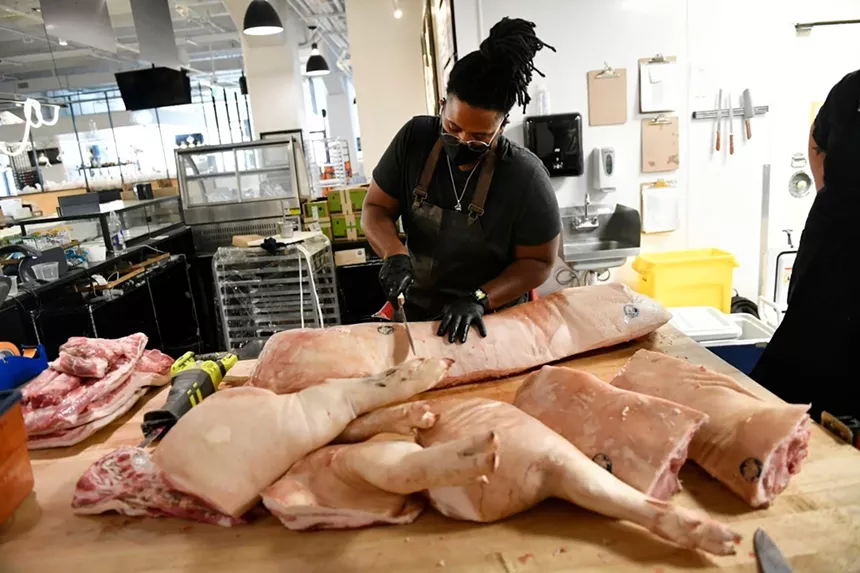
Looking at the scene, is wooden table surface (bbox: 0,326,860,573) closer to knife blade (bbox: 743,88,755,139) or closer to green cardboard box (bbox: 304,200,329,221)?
knife blade (bbox: 743,88,755,139)

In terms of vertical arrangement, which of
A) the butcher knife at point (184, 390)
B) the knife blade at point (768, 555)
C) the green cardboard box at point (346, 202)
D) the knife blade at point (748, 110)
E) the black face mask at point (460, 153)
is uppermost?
the knife blade at point (748, 110)

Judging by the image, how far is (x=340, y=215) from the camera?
523 cm

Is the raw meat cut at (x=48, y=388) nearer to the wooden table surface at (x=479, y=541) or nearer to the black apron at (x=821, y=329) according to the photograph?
the wooden table surface at (x=479, y=541)

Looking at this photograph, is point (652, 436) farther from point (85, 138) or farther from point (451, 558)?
point (85, 138)

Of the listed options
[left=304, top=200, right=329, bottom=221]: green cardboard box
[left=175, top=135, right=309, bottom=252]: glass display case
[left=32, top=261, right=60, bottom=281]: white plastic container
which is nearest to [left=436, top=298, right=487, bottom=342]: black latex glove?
[left=32, top=261, right=60, bottom=281]: white plastic container

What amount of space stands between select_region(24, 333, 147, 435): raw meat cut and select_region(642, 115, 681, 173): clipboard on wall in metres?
3.38

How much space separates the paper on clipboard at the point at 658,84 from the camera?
12.5ft

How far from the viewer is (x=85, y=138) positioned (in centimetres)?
1487

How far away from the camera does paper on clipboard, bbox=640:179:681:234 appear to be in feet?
13.1

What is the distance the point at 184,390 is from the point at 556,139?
295cm

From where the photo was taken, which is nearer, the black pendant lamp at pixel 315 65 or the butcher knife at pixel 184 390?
the butcher knife at pixel 184 390

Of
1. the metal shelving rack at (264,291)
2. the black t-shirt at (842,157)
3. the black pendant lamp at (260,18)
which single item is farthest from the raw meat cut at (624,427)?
the black pendant lamp at (260,18)

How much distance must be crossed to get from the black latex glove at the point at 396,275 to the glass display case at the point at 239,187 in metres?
3.66

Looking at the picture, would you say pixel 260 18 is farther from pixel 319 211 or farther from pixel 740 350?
pixel 740 350
